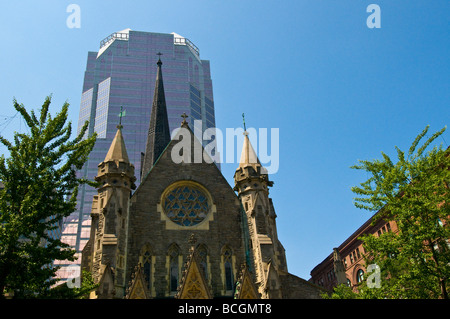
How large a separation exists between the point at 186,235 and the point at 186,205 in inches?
89.8

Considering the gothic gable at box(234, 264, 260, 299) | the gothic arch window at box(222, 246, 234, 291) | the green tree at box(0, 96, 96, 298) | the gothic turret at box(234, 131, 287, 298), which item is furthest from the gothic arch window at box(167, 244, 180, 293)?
the green tree at box(0, 96, 96, 298)

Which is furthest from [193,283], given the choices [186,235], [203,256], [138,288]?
[186,235]

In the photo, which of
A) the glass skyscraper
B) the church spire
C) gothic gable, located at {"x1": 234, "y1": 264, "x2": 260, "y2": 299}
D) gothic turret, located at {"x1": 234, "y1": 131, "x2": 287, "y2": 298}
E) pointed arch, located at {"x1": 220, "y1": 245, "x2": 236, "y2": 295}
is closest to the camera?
gothic gable, located at {"x1": 234, "y1": 264, "x2": 260, "y2": 299}

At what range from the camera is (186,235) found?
24.8 meters

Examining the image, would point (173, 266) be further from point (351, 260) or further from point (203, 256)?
point (351, 260)

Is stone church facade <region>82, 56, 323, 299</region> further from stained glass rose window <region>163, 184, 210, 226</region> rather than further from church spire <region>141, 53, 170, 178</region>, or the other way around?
church spire <region>141, 53, 170, 178</region>

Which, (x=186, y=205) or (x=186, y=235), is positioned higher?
(x=186, y=205)

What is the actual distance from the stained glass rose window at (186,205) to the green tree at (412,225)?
10820 millimetres

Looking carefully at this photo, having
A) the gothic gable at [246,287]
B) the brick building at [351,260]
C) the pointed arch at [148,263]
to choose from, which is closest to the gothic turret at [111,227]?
the pointed arch at [148,263]

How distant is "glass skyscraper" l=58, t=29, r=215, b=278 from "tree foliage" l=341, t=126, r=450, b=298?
56.9 m

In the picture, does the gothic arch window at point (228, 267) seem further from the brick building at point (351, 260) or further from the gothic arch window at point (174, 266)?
the brick building at point (351, 260)

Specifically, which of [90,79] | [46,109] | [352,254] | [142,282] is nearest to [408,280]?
[142,282]

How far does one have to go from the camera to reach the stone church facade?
21922 mm
